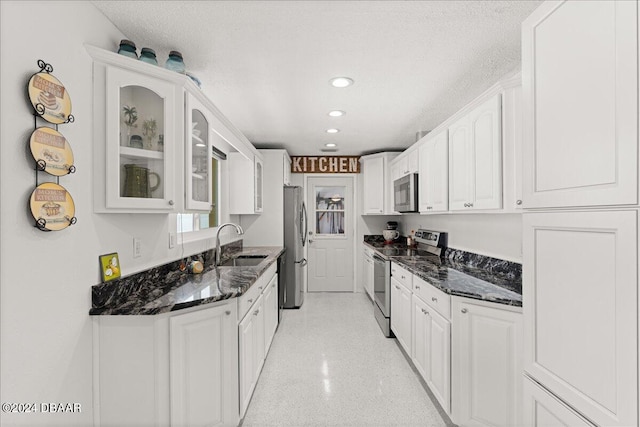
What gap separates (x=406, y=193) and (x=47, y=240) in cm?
334

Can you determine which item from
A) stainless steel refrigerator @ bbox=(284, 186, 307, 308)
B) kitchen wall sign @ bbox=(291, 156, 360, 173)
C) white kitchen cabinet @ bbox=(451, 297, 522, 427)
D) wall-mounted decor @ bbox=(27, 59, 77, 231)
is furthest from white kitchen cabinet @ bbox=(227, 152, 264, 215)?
white kitchen cabinet @ bbox=(451, 297, 522, 427)

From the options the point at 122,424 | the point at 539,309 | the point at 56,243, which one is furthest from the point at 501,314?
the point at 56,243

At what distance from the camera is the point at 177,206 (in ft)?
5.83

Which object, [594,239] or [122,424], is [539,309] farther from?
[122,424]

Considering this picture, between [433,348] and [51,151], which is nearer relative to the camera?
[51,151]

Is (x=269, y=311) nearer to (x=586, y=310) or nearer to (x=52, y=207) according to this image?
(x=52, y=207)

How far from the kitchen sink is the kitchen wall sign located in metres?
2.24

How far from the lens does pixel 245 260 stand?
11.6 feet

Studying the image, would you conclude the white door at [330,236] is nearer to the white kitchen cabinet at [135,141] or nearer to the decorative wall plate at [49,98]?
the white kitchen cabinet at [135,141]

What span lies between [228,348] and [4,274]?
1.06 metres

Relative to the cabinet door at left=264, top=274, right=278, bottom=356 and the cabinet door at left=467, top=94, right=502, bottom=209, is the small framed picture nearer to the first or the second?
the cabinet door at left=264, top=274, right=278, bottom=356

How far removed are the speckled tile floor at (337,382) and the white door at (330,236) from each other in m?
1.66

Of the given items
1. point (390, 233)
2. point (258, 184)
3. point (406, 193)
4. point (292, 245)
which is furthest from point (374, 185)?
point (258, 184)

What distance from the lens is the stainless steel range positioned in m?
3.46
